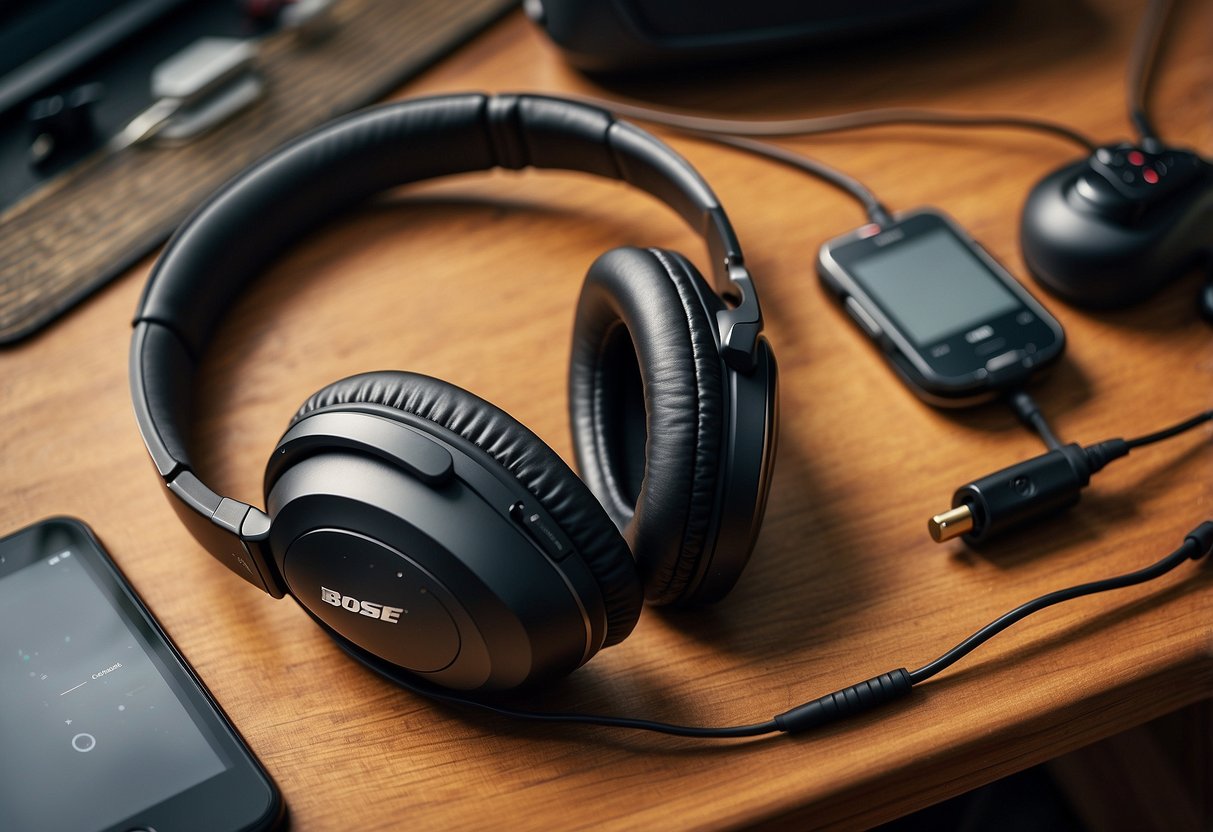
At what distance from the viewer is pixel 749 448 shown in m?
0.54

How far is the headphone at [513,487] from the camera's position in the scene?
49cm

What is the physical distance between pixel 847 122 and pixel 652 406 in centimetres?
43

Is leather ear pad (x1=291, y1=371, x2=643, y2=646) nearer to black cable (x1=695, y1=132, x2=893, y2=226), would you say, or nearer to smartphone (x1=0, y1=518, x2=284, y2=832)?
smartphone (x1=0, y1=518, x2=284, y2=832)

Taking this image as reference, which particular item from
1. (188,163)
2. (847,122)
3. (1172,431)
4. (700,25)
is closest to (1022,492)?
(1172,431)

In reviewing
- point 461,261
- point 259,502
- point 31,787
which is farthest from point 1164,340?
point 31,787

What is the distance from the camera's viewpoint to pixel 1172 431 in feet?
2.20

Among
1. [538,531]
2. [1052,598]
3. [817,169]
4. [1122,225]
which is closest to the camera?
[538,531]

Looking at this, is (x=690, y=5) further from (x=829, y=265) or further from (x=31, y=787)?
(x=31, y=787)

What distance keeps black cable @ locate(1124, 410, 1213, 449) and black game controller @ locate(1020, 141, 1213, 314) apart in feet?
0.34

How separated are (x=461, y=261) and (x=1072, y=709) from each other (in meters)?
0.51

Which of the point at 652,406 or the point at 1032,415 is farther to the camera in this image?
the point at 1032,415

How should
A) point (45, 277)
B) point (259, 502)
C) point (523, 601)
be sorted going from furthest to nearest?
point (45, 277) < point (259, 502) < point (523, 601)

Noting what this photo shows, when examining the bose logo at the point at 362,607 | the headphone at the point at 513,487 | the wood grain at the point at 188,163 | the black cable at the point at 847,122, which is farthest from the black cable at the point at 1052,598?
the wood grain at the point at 188,163

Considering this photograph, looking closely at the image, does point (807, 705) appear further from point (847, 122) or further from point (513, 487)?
point (847, 122)
